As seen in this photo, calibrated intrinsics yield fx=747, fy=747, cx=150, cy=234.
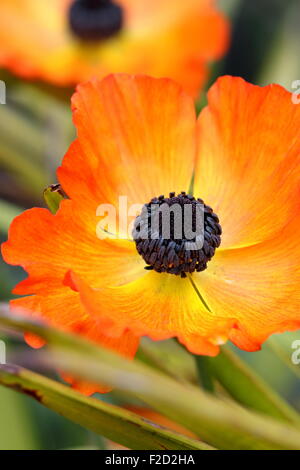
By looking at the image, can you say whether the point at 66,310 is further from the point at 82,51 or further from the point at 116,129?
the point at 82,51

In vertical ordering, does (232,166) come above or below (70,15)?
below

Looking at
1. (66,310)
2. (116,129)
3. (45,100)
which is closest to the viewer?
(66,310)

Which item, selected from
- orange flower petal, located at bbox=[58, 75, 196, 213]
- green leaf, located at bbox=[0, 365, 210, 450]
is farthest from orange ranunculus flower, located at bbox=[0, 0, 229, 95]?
green leaf, located at bbox=[0, 365, 210, 450]

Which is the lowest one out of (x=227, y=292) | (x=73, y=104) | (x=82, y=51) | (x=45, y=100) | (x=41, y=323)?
(x=41, y=323)

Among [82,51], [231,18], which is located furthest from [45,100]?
[231,18]

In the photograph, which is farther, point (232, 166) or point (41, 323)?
point (232, 166)

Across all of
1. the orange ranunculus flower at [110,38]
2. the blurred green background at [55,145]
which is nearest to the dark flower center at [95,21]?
the orange ranunculus flower at [110,38]
